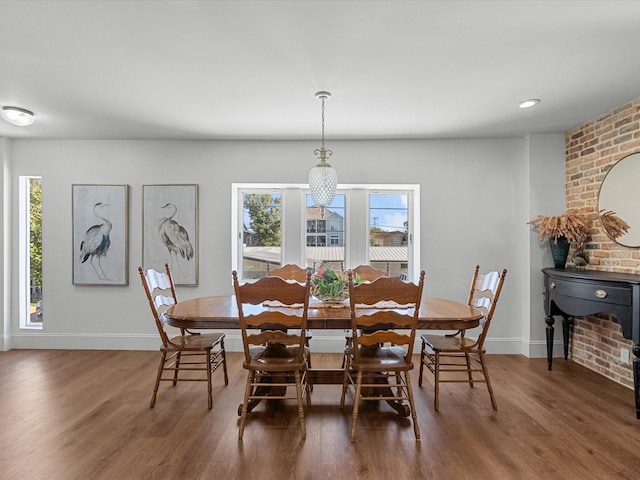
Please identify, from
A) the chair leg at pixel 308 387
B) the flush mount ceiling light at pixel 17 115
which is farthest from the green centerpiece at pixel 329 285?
the flush mount ceiling light at pixel 17 115

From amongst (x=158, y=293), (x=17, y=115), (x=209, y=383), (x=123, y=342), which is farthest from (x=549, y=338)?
(x=17, y=115)

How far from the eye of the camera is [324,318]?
7.61 ft

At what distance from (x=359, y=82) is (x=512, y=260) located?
2640 millimetres

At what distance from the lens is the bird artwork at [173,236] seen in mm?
4145

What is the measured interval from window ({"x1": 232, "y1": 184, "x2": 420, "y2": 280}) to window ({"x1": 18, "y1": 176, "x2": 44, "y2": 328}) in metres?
2.35

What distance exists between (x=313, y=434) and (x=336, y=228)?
2.39m

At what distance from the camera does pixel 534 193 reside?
395 cm

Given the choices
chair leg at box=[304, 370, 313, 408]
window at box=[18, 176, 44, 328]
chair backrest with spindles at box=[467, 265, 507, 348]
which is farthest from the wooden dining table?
window at box=[18, 176, 44, 328]

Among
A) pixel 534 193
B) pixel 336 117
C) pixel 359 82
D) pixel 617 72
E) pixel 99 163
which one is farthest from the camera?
pixel 99 163

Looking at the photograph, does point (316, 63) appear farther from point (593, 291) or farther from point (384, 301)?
point (593, 291)

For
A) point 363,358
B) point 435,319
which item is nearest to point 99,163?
point 363,358

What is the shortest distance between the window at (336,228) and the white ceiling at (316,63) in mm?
823

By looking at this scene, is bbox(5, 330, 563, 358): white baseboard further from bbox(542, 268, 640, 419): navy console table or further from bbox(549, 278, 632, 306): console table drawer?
bbox(549, 278, 632, 306): console table drawer

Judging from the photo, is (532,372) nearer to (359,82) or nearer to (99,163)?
(359,82)
